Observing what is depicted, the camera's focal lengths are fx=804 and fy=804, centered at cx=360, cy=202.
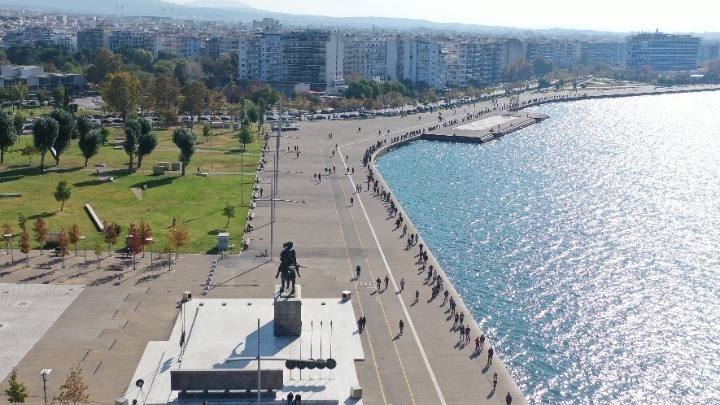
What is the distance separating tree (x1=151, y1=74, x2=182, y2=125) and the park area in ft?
68.5

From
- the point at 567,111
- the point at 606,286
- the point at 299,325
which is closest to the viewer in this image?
the point at 299,325

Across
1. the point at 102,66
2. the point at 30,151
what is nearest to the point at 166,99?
the point at 30,151

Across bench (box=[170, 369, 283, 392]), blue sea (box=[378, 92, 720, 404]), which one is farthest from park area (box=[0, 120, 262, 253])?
bench (box=[170, 369, 283, 392])

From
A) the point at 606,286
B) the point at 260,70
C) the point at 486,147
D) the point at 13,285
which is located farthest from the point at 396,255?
the point at 260,70

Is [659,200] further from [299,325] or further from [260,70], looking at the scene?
[260,70]

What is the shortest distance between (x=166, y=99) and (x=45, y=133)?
4290 centimetres

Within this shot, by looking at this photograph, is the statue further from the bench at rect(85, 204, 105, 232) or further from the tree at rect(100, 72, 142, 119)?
the tree at rect(100, 72, 142, 119)

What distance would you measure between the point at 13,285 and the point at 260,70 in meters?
142

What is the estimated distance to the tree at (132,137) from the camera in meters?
87.4

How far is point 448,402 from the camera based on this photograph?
36625 mm

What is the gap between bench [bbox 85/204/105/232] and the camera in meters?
64.5

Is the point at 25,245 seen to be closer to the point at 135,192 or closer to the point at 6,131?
the point at 135,192

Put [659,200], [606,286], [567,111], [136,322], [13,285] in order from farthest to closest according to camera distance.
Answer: [567,111], [659,200], [606,286], [13,285], [136,322]

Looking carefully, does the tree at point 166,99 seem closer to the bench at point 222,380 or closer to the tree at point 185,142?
the tree at point 185,142
